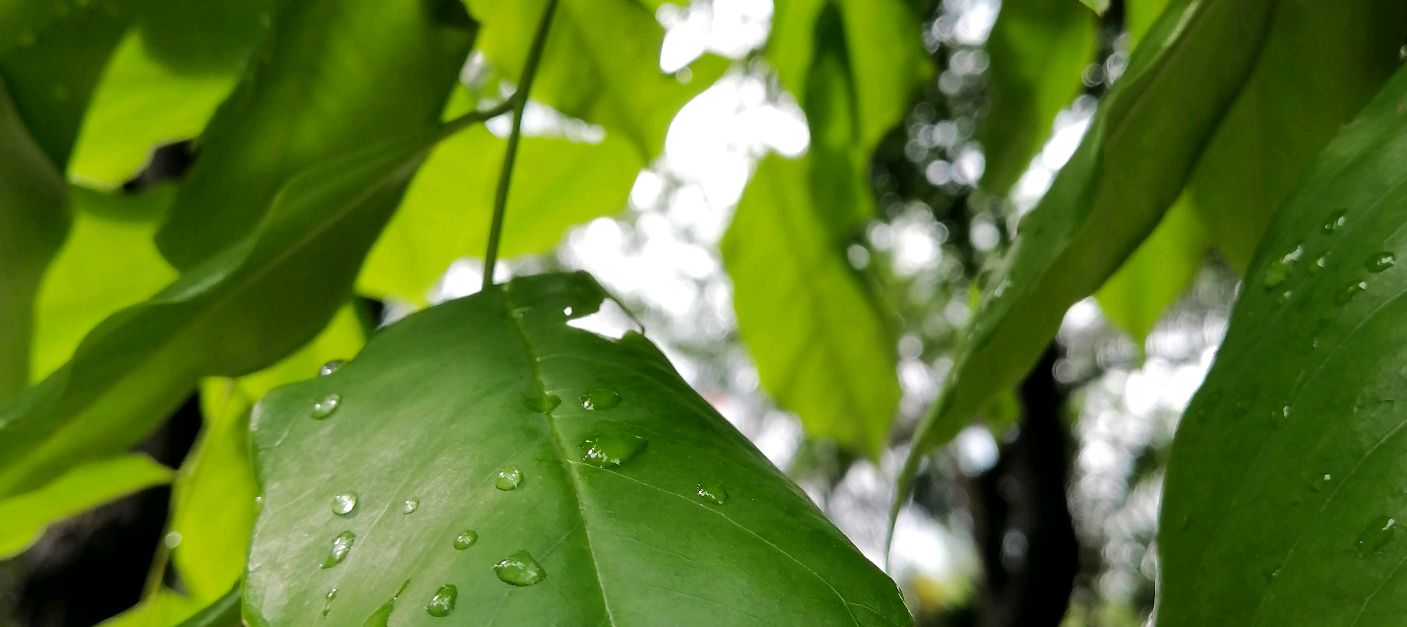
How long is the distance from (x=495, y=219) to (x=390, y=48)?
6cm

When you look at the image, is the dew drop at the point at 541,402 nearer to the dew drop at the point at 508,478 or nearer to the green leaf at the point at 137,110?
the dew drop at the point at 508,478

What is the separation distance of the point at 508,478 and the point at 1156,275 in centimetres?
39

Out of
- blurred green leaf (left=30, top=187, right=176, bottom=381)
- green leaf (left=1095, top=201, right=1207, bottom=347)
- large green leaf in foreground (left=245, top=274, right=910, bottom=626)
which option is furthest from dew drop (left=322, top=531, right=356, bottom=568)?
green leaf (left=1095, top=201, right=1207, bottom=347)

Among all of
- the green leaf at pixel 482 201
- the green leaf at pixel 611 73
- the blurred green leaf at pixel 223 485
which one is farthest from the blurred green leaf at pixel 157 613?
the green leaf at pixel 611 73

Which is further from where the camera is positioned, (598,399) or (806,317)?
(806,317)

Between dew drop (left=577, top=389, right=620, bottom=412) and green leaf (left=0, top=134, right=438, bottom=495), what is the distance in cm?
10

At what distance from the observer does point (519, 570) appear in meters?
0.16

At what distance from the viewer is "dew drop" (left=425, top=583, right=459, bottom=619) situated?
16 centimetres

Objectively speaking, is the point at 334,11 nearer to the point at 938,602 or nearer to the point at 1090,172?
the point at 1090,172

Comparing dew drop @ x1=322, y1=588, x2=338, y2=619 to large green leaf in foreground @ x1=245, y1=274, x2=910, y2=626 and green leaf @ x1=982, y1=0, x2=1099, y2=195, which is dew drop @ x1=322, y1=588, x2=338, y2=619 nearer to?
large green leaf in foreground @ x1=245, y1=274, x2=910, y2=626

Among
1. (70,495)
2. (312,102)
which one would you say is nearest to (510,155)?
(312,102)

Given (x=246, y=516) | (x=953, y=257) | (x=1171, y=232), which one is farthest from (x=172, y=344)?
(x=953, y=257)

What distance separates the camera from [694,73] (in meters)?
0.50

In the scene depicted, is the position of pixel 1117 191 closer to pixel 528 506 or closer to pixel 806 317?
pixel 528 506
